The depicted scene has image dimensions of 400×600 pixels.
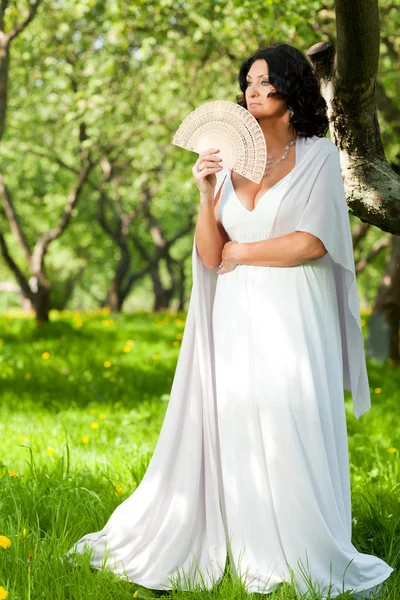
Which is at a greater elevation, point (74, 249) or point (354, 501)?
point (74, 249)

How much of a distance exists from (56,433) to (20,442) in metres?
0.34

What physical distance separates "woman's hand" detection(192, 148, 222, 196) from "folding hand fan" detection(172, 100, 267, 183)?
0.09 ft

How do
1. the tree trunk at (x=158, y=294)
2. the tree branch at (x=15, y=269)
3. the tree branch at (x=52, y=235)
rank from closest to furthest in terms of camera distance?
the tree branch at (x=15, y=269) < the tree branch at (x=52, y=235) < the tree trunk at (x=158, y=294)

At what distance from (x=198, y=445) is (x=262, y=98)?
55.9 inches

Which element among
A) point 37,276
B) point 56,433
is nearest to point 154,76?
point 37,276

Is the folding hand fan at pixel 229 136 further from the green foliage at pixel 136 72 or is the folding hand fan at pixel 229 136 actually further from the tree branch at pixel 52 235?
the tree branch at pixel 52 235

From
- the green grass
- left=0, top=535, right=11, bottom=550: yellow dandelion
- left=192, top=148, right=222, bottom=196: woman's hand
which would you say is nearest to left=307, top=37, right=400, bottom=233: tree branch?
left=192, top=148, right=222, bottom=196: woman's hand

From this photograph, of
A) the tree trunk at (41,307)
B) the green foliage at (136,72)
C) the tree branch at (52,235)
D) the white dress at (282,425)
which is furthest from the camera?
the tree branch at (52,235)

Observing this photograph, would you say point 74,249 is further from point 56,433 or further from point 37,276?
point 56,433

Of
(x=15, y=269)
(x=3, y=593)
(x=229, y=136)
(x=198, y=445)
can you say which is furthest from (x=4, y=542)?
(x=15, y=269)

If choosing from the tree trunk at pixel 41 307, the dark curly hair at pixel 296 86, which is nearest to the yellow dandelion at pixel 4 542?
the dark curly hair at pixel 296 86

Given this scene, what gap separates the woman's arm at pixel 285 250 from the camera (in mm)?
2729

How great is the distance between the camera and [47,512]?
3438 mm

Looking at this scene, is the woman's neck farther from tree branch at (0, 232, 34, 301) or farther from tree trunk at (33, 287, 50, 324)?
tree trunk at (33, 287, 50, 324)
